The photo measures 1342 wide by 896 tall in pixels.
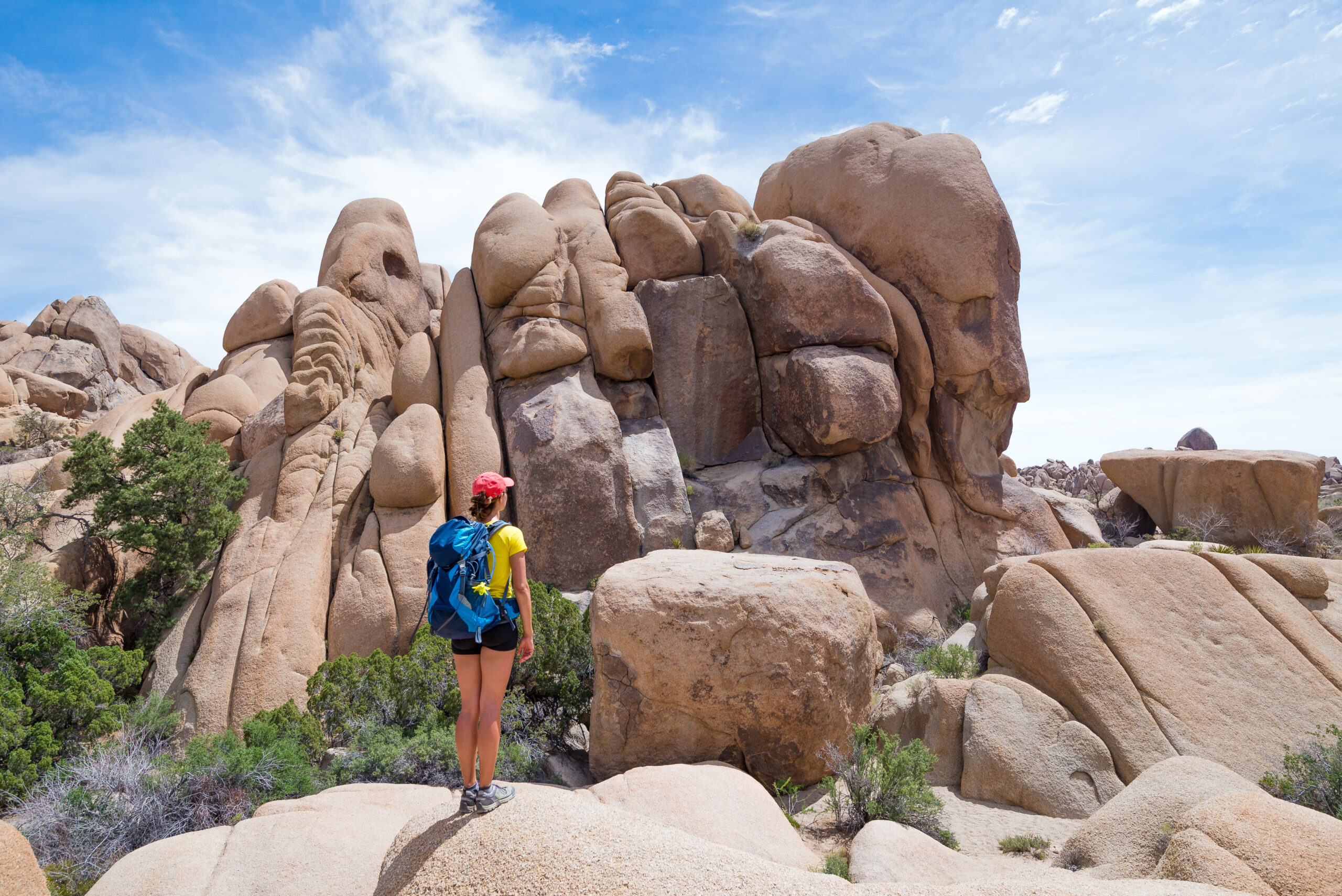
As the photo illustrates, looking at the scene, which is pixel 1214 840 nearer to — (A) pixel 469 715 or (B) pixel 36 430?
(A) pixel 469 715

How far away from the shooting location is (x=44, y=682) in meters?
8.46

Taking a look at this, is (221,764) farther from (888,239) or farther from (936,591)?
(888,239)

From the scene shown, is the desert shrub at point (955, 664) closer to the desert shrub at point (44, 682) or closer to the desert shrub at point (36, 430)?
the desert shrub at point (44, 682)

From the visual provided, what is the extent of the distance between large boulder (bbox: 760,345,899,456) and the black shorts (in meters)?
11.2

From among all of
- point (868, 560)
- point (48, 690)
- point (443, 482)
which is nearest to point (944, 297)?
point (868, 560)

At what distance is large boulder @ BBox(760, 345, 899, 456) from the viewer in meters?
14.8

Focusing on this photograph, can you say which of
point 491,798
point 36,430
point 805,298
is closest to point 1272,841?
point 491,798

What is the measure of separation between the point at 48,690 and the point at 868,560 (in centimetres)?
1247

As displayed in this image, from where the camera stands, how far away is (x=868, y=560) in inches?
561

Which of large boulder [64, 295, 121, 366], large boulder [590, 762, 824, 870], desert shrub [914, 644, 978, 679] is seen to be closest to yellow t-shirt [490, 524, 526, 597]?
large boulder [590, 762, 824, 870]

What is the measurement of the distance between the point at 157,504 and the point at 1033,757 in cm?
1285

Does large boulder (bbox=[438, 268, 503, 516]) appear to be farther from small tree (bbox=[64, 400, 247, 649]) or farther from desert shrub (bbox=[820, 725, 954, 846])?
desert shrub (bbox=[820, 725, 954, 846])

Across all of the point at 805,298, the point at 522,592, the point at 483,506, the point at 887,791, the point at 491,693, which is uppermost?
the point at 805,298

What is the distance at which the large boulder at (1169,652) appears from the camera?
27.8ft
